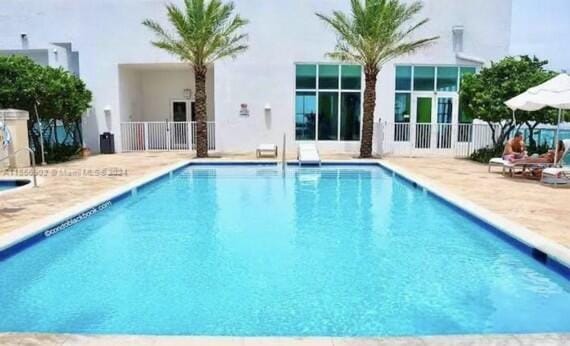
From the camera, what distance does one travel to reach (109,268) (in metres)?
5.93

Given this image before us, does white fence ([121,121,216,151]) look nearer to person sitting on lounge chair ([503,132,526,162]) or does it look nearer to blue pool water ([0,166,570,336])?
blue pool water ([0,166,570,336])

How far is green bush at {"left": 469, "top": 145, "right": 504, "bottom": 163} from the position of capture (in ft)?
53.5

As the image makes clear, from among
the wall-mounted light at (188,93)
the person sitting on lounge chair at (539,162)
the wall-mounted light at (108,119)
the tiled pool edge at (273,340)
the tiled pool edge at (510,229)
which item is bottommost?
the tiled pool edge at (273,340)

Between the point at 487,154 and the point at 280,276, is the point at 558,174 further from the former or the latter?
the point at 280,276

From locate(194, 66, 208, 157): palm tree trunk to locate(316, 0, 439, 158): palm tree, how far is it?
4.63 meters

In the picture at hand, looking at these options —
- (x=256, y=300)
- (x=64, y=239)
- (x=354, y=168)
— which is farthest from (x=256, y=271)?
(x=354, y=168)

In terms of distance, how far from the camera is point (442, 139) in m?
18.9

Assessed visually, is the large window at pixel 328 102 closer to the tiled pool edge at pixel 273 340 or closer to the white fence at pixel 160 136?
the white fence at pixel 160 136

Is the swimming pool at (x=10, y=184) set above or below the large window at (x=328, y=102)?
below

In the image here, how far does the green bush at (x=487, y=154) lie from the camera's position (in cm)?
1631

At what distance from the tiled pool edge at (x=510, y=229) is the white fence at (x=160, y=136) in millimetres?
11939

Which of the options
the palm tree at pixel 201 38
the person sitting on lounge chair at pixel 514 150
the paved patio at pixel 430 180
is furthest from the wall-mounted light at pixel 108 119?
the person sitting on lounge chair at pixel 514 150

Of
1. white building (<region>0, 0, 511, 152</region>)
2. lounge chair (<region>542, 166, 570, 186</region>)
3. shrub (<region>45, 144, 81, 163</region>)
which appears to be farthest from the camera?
white building (<region>0, 0, 511, 152</region>)

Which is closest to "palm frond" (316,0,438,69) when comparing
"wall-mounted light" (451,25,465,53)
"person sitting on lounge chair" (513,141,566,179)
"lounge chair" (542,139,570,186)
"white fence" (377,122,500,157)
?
"wall-mounted light" (451,25,465,53)
